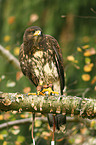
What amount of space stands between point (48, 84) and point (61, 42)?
1801mm

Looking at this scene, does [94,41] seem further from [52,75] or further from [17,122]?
[17,122]

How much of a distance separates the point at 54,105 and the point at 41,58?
0.93 m

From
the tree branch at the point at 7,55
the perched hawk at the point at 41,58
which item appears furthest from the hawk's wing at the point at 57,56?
the tree branch at the point at 7,55

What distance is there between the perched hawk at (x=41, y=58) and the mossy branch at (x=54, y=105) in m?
0.83

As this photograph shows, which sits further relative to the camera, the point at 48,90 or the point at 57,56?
the point at 57,56

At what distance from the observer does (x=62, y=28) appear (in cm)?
510

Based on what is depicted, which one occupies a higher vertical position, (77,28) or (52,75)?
(77,28)

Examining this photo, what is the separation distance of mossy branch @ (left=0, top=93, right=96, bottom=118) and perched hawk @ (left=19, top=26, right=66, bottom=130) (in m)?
0.83

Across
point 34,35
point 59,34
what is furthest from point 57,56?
point 59,34

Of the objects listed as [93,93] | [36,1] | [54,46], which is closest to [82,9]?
[36,1]

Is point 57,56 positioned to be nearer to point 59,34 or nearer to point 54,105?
point 54,105

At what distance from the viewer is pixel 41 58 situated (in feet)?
10.2

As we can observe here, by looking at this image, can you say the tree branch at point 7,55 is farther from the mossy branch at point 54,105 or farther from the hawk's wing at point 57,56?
the mossy branch at point 54,105

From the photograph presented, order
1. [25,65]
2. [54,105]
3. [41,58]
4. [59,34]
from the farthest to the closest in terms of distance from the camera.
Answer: [59,34], [25,65], [41,58], [54,105]
